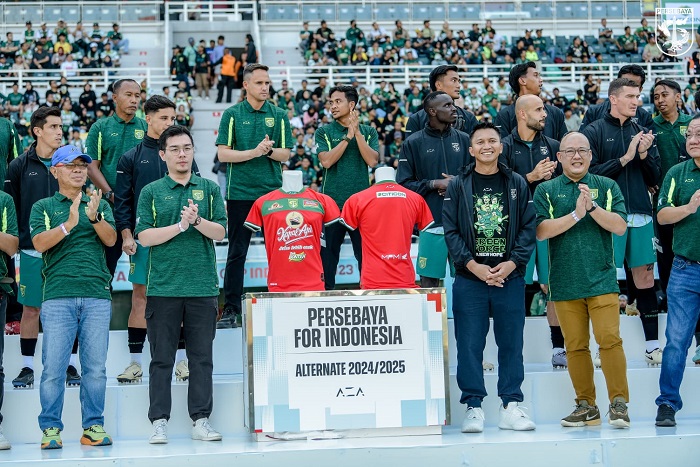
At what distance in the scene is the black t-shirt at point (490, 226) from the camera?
24.1 ft

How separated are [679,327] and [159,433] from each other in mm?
3647

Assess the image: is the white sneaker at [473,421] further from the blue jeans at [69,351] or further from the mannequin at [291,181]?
the blue jeans at [69,351]

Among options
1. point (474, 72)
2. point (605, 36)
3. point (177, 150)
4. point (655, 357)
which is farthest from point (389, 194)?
point (605, 36)

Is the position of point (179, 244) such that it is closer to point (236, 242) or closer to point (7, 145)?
point (236, 242)

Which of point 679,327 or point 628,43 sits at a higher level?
point 628,43

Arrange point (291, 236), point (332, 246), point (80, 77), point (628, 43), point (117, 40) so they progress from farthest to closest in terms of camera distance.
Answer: point (117, 40), point (628, 43), point (80, 77), point (332, 246), point (291, 236)

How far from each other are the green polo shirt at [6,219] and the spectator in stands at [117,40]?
20.9 meters

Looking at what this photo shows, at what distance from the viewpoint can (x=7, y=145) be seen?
842 centimetres

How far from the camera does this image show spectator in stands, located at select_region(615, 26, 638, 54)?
27.5 meters

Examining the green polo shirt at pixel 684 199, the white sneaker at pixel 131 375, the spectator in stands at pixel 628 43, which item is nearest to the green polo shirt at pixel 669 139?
the green polo shirt at pixel 684 199

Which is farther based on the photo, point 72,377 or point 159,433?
point 72,377

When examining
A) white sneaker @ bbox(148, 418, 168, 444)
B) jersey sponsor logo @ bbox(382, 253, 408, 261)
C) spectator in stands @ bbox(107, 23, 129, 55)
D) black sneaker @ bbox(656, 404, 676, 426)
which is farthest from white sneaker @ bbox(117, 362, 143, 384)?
spectator in stands @ bbox(107, 23, 129, 55)

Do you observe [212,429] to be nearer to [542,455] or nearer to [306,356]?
[306,356]

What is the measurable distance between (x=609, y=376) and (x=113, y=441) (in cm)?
349
